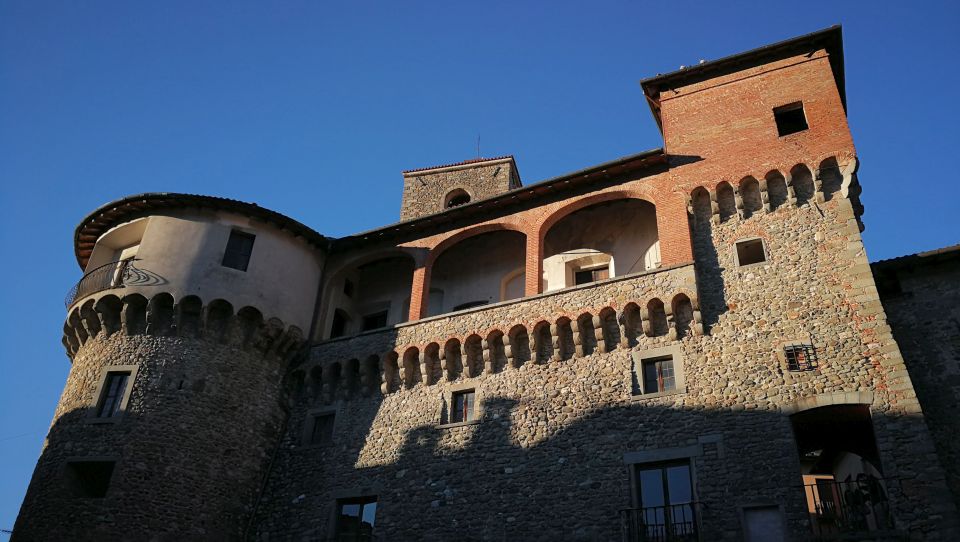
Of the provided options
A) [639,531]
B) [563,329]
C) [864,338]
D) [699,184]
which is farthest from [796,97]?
[639,531]

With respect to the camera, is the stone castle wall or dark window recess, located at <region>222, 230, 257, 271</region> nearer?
the stone castle wall

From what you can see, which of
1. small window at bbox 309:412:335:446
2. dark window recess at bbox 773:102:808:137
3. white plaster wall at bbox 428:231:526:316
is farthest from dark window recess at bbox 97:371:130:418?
dark window recess at bbox 773:102:808:137

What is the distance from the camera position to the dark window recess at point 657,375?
771 inches

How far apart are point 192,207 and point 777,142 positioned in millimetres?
17833

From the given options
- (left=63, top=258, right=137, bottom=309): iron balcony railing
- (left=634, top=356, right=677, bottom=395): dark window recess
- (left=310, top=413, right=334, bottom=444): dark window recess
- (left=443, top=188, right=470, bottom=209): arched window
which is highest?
(left=443, top=188, right=470, bottom=209): arched window

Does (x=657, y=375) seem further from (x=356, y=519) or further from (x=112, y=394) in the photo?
(x=112, y=394)

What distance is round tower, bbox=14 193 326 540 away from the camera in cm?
2064

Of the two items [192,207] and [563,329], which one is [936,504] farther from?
[192,207]

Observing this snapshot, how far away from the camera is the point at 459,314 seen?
23.4 meters

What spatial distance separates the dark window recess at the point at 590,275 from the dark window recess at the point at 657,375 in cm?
503

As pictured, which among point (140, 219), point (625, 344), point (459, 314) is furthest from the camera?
point (140, 219)

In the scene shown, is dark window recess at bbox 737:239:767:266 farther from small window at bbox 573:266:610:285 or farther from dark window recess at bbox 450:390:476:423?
dark window recess at bbox 450:390:476:423

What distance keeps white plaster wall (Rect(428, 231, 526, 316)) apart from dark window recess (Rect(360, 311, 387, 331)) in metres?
1.81

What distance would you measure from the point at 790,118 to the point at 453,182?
54.5ft
